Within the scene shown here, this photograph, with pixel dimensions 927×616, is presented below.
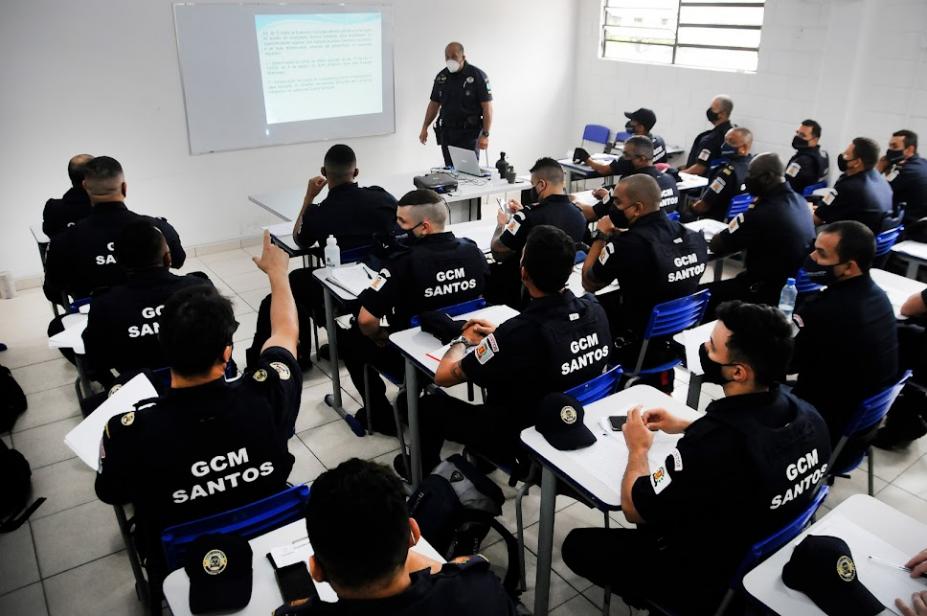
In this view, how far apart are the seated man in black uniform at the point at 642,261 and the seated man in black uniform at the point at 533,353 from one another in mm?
834

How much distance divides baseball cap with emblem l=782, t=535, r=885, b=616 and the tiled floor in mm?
1110

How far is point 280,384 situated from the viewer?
6.81ft

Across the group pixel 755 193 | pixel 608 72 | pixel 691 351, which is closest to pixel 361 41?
pixel 608 72

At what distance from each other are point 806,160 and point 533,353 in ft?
15.2

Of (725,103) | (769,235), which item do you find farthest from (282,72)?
(769,235)

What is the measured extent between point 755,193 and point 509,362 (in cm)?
256

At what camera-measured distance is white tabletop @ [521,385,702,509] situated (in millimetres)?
2158

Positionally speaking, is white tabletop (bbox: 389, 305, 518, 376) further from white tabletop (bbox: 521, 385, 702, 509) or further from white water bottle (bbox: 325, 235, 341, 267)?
white water bottle (bbox: 325, 235, 341, 267)

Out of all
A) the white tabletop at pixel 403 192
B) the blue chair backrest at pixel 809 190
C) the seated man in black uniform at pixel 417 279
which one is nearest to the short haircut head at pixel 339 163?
the seated man in black uniform at pixel 417 279

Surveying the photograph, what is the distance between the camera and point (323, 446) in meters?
3.80

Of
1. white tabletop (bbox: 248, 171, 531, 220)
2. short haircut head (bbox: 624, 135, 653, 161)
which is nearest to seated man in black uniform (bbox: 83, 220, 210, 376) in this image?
white tabletop (bbox: 248, 171, 531, 220)

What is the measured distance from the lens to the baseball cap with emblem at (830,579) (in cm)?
173

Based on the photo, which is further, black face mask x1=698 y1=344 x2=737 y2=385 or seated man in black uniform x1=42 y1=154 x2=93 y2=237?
seated man in black uniform x1=42 y1=154 x2=93 y2=237

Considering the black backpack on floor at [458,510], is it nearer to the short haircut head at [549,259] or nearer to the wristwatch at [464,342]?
the wristwatch at [464,342]
